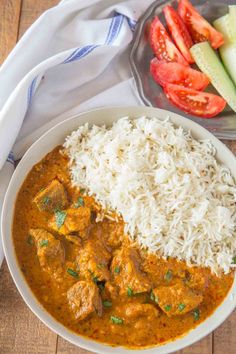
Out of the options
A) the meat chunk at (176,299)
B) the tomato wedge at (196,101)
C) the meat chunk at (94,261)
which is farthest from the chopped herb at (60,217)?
the tomato wedge at (196,101)

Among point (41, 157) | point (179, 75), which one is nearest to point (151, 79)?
point (179, 75)

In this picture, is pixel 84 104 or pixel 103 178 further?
A: pixel 84 104

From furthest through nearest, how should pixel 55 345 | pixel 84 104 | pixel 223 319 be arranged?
pixel 84 104 → pixel 55 345 → pixel 223 319

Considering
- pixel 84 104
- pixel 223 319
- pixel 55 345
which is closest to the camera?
pixel 223 319

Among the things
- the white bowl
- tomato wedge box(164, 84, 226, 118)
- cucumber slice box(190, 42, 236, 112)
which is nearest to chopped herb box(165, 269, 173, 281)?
the white bowl

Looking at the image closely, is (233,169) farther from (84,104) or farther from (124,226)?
(84,104)

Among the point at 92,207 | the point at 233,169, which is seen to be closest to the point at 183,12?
the point at 233,169

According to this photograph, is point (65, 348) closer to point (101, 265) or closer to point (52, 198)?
point (101, 265)
